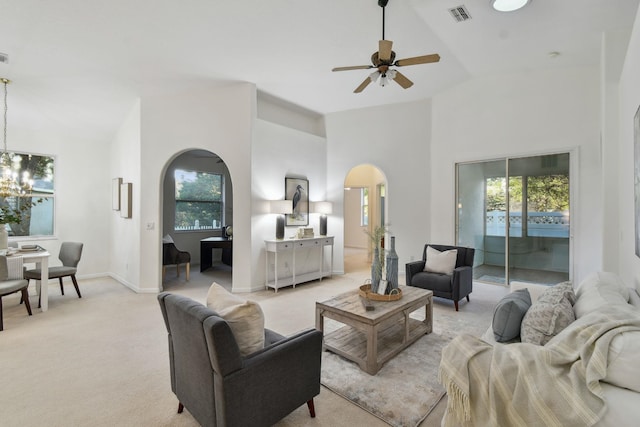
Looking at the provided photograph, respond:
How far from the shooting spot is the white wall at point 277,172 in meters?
5.02

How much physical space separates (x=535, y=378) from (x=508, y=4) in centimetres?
355

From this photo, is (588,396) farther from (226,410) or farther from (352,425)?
(226,410)

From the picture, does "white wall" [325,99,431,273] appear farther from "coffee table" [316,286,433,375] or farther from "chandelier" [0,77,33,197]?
"chandelier" [0,77,33,197]

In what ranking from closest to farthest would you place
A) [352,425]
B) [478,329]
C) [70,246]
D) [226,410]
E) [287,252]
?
[226,410] < [352,425] < [478,329] < [70,246] < [287,252]

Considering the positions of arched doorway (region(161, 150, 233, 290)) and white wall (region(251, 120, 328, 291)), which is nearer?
white wall (region(251, 120, 328, 291))

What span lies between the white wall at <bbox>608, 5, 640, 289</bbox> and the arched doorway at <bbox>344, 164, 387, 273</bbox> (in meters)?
4.80

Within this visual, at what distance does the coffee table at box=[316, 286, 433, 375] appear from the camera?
2510 millimetres

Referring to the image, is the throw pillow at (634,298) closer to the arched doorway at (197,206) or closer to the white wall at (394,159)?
the white wall at (394,159)

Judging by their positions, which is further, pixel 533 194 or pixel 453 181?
pixel 453 181

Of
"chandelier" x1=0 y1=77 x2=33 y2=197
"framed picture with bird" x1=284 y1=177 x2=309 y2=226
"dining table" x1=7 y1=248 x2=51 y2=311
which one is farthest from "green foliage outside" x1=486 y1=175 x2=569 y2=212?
"chandelier" x1=0 y1=77 x2=33 y2=197

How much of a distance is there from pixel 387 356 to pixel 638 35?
316 centimetres

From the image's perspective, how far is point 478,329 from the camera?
3.45 m

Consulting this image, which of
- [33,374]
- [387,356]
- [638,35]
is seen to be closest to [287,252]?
[387,356]

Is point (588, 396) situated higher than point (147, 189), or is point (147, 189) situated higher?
point (147, 189)
